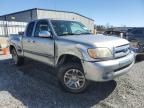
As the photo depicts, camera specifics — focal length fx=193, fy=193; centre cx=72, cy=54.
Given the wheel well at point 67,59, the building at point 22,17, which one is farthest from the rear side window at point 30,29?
the building at point 22,17

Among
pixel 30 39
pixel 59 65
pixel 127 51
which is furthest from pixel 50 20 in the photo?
pixel 127 51

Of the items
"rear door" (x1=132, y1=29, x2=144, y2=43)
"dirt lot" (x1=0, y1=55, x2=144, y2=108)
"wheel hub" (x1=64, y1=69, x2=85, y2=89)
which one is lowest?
"dirt lot" (x1=0, y1=55, x2=144, y2=108)

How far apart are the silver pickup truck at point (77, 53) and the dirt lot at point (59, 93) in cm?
38

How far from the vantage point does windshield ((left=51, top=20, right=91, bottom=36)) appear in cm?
552

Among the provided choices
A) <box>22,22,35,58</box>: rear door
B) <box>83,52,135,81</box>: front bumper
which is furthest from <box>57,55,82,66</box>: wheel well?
<box>22,22,35,58</box>: rear door

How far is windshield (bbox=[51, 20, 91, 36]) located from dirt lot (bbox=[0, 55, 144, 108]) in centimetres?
151

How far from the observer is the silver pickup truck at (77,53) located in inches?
168

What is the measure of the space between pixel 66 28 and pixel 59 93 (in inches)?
78.3

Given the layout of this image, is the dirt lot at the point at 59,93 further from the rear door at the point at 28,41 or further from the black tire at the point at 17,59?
the black tire at the point at 17,59

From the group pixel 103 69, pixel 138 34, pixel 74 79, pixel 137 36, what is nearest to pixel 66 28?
pixel 74 79

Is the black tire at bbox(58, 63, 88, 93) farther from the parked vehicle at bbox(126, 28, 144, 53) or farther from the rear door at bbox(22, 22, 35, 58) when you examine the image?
the parked vehicle at bbox(126, 28, 144, 53)

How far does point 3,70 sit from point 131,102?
492 cm

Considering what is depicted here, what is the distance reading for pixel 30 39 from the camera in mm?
6352

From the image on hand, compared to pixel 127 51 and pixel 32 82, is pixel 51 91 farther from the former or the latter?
pixel 127 51
